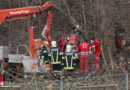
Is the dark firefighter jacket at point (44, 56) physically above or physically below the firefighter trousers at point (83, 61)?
above

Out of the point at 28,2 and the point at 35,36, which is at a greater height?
the point at 28,2

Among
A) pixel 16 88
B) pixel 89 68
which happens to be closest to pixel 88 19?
pixel 89 68

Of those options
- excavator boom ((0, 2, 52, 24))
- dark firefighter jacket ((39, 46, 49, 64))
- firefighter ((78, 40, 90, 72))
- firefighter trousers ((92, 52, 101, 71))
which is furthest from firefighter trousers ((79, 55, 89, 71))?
excavator boom ((0, 2, 52, 24))

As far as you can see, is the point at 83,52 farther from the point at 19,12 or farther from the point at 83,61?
the point at 19,12

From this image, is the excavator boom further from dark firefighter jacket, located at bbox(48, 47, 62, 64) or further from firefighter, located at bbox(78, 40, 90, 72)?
firefighter, located at bbox(78, 40, 90, 72)

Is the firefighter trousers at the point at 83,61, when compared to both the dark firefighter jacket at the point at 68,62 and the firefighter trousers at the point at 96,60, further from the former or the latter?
the dark firefighter jacket at the point at 68,62

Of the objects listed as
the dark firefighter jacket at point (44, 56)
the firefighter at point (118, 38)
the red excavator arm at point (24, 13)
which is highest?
the red excavator arm at point (24, 13)

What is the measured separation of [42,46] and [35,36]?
22.1 ft

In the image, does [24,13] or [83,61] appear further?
[83,61]

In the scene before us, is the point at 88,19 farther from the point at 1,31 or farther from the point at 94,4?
the point at 1,31

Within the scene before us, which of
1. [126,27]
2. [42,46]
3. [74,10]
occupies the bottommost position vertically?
[42,46]

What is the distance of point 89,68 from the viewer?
514 inches

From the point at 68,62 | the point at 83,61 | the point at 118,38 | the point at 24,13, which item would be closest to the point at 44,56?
the point at 68,62

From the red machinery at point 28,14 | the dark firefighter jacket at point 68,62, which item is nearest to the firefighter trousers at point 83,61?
the dark firefighter jacket at point 68,62
